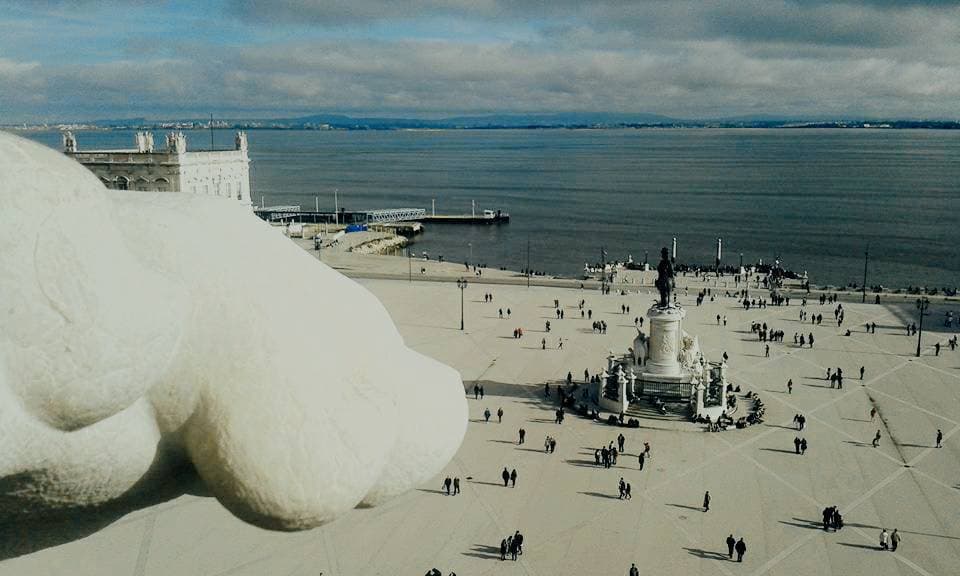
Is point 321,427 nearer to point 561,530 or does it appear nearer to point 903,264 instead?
point 561,530

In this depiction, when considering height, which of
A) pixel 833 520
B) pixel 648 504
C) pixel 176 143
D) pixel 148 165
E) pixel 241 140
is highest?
pixel 241 140

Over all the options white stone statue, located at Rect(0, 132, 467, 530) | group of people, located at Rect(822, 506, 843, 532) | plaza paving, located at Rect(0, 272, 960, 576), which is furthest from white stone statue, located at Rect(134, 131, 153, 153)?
white stone statue, located at Rect(0, 132, 467, 530)

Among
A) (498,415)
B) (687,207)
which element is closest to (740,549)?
(498,415)

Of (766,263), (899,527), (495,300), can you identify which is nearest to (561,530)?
(899,527)

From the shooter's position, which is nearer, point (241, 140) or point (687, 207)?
point (241, 140)

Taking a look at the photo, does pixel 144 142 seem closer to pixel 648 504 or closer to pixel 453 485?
pixel 453 485

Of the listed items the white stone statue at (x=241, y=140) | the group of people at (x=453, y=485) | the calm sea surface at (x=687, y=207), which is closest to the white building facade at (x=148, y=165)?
the white stone statue at (x=241, y=140)

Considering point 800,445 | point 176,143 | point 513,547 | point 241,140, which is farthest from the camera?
point 241,140

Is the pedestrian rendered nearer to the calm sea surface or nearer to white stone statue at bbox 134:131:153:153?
white stone statue at bbox 134:131:153:153
